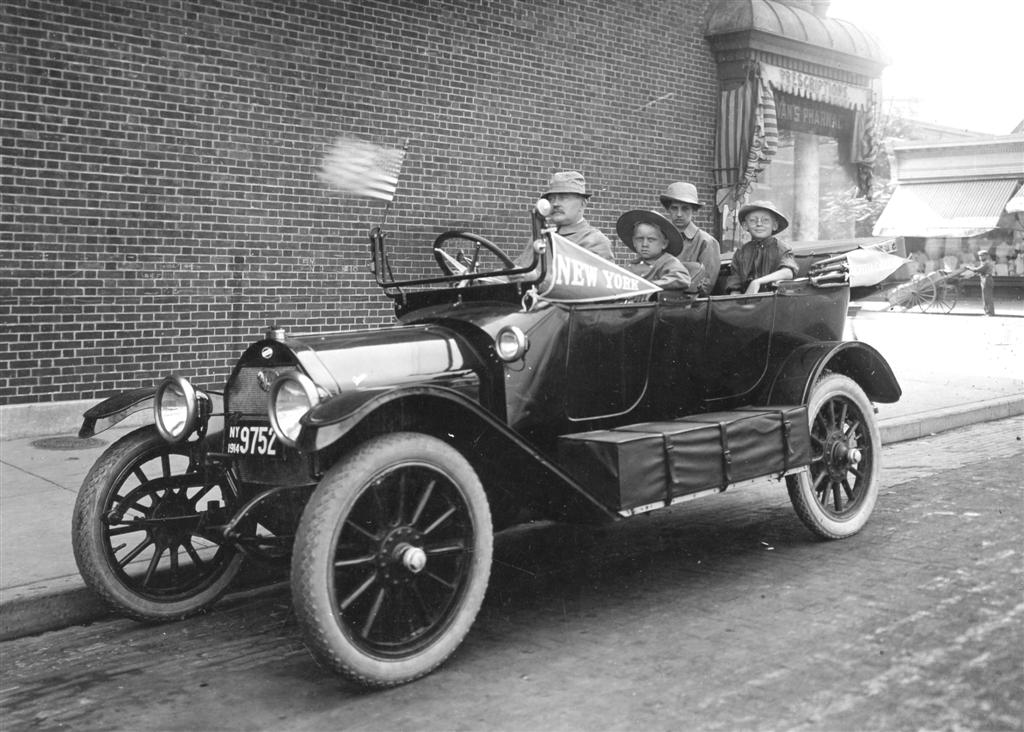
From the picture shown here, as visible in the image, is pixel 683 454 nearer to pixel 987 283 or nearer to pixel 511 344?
pixel 511 344

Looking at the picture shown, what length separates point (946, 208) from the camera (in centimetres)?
2973

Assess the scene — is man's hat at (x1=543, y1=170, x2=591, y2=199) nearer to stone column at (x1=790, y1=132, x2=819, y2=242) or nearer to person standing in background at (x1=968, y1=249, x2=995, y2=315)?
stone column at (x1=790, y1=132, x2=819, y2=242)

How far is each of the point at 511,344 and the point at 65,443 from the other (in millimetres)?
4876

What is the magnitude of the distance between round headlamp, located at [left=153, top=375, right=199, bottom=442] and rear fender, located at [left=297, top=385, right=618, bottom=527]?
659mm

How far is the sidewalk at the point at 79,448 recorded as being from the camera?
446 centimetres

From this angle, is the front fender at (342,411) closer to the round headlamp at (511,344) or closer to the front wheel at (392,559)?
the front wheel at (392,559)

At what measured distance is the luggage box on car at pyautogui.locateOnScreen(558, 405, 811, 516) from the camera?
13.5 ft

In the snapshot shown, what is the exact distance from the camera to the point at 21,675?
387 cm

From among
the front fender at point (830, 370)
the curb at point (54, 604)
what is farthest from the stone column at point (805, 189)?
the curb at point (54, 604)

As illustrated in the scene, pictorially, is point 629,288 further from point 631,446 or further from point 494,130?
point 494,130

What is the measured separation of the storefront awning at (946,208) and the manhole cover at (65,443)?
26.5 meters

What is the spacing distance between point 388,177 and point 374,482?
2.27 meters

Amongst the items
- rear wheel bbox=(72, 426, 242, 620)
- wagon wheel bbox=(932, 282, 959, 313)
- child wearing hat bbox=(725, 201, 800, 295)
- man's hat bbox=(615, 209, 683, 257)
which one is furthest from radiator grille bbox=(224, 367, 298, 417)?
wagon wheel bbox=(932, 282, 959, 313)

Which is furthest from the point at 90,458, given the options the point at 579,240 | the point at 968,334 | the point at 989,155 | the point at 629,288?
the point at 989,155
